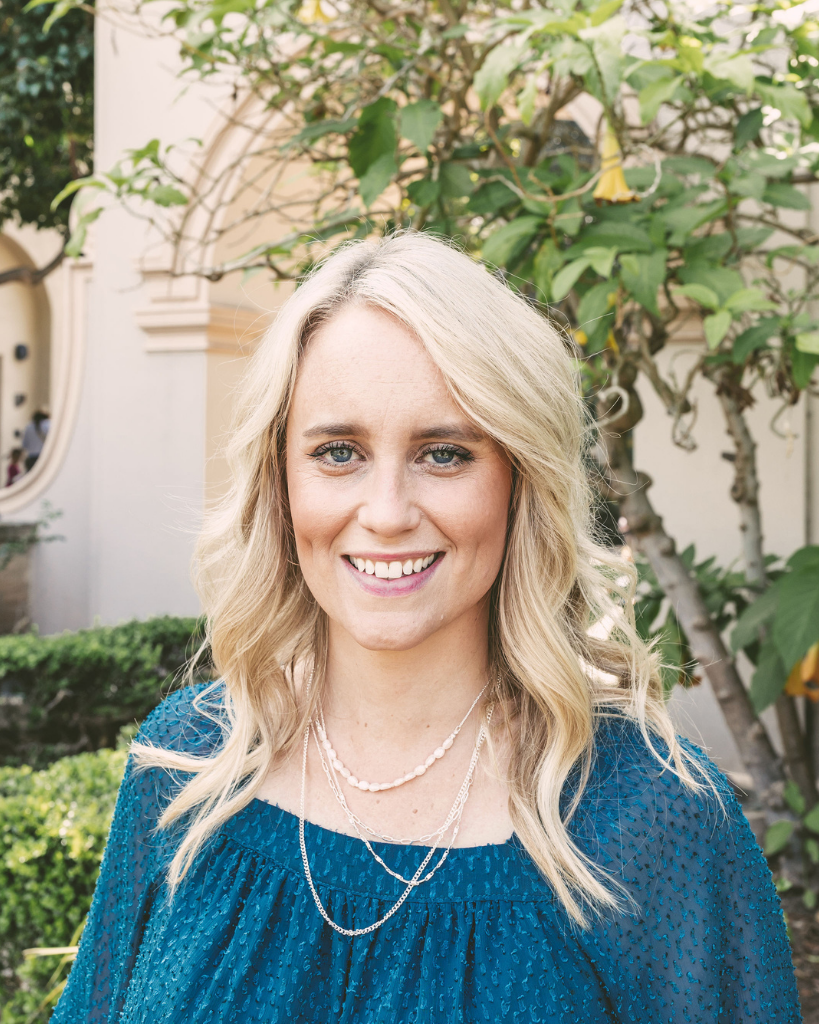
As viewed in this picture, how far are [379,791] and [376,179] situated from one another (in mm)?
1574

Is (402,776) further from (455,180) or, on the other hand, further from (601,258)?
(455,180)

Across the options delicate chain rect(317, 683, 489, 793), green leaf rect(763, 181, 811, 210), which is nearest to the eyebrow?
delicate chain rect(317, 683, 489, 793)

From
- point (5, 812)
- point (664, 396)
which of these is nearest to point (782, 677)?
point (664, 396)

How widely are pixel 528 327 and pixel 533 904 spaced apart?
819 millimetres

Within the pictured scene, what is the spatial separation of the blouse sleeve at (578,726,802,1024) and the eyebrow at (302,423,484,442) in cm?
55

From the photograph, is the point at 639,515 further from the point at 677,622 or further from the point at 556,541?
the point at 556,541

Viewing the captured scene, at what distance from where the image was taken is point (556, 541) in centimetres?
153

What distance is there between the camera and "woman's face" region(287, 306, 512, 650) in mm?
1337

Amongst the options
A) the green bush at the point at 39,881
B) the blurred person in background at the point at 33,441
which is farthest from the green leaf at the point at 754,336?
the blurred person in background at the point at 33,441

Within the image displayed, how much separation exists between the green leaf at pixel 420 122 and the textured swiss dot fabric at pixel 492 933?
160cm

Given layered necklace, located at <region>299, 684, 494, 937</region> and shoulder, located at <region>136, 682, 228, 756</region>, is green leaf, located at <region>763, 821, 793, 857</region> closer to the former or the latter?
layered necklace, located at <region>299, 684, 494, 937</region>

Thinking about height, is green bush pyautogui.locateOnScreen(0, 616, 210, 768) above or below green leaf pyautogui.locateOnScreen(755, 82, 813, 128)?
below

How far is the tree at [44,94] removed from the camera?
258 inches

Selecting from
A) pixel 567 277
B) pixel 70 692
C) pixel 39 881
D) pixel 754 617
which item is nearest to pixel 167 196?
pixel 567 277
